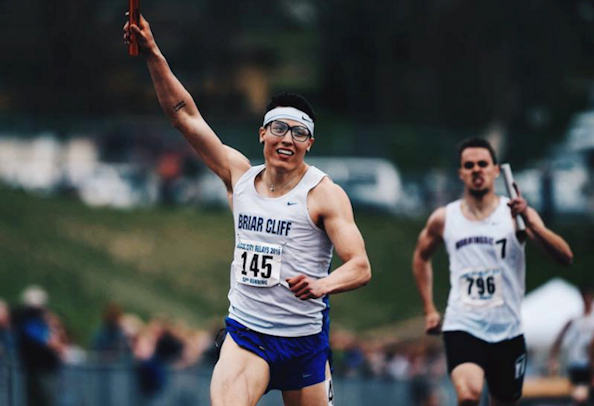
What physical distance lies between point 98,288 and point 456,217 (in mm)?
23545

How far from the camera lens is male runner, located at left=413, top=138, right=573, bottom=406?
1166 centimetres

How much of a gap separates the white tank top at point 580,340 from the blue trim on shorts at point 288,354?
8042 millimetres

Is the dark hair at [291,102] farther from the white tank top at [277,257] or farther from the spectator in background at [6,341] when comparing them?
the spectator in background at [6,341]

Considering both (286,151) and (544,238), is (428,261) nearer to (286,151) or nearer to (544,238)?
(544,238)

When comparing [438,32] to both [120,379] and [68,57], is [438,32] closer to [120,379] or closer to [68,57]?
[68,57]

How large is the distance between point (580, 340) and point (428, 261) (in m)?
5.38

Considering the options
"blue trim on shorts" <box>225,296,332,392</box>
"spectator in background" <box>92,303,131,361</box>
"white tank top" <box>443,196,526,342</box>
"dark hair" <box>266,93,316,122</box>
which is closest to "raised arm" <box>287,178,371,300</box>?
"dark hair" <box>266,93,316,122</box>

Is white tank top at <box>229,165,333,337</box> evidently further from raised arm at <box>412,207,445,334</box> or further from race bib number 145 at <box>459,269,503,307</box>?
raised arm at <box>412,207,445,334</box>

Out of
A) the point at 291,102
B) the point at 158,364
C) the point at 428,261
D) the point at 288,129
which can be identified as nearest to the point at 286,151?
the point at 288,129

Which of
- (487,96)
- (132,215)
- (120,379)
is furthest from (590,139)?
(120,379)

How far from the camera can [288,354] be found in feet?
31.2

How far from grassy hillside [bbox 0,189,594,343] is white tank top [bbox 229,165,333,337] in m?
22.9

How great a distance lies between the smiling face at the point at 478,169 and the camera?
1178 cm

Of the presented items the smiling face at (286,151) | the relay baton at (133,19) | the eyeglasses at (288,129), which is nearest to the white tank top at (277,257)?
the smiling face at (286,151)
